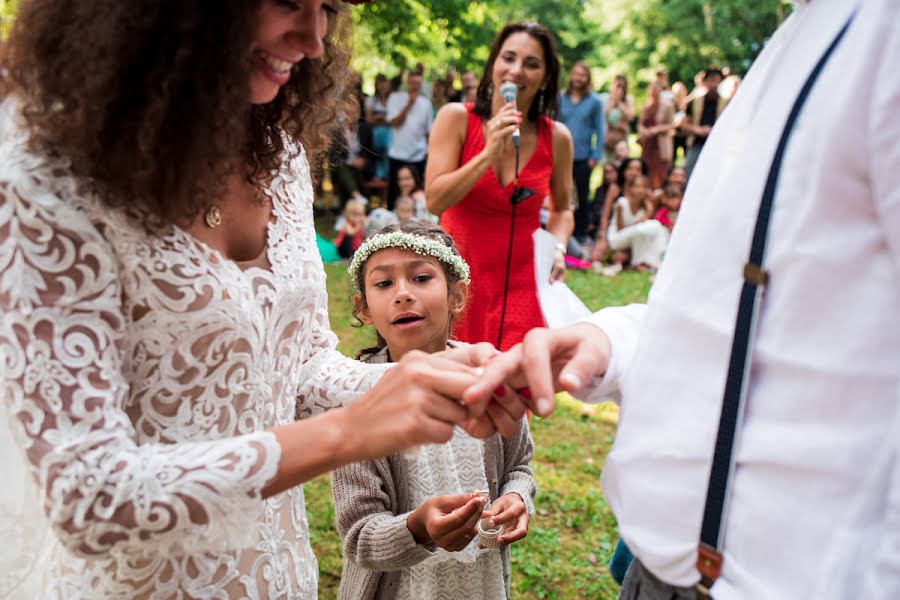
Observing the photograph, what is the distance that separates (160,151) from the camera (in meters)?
1.39

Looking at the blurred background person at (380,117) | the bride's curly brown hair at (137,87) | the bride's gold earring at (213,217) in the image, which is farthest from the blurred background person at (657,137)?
the bride's curly brown hair at (137,87)

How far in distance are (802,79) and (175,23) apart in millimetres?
1010

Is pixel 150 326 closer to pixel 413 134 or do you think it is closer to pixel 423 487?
pixel 423 487

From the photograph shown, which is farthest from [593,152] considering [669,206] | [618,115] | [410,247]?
[410,247]

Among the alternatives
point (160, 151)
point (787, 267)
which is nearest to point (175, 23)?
point (160, 151)

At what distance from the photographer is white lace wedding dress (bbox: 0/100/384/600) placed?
1.26m

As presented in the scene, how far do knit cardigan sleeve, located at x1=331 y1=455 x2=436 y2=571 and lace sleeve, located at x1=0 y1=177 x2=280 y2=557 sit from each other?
90 cm

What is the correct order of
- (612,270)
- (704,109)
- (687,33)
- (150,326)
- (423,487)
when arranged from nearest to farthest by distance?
(150,326)
(423,487)
(612,270)
(704,109)
(687,33)

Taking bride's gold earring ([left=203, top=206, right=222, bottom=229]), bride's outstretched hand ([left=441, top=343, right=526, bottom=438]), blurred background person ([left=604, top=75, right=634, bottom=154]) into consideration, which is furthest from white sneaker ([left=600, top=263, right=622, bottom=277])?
bride's gold earring ([left=203, top=206, right=222, bottom=229])

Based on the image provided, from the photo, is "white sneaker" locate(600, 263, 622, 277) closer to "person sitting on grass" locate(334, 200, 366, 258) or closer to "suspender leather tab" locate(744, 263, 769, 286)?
"person sitting on grass" locate(334, 200, 366, 258)

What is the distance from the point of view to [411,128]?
41.1ft

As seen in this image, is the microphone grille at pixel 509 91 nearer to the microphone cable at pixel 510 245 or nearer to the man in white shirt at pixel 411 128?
Result: the microphone cable at pixel 510 245

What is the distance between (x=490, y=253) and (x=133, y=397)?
2897 mm

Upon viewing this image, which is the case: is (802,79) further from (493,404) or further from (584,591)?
(584,591)
